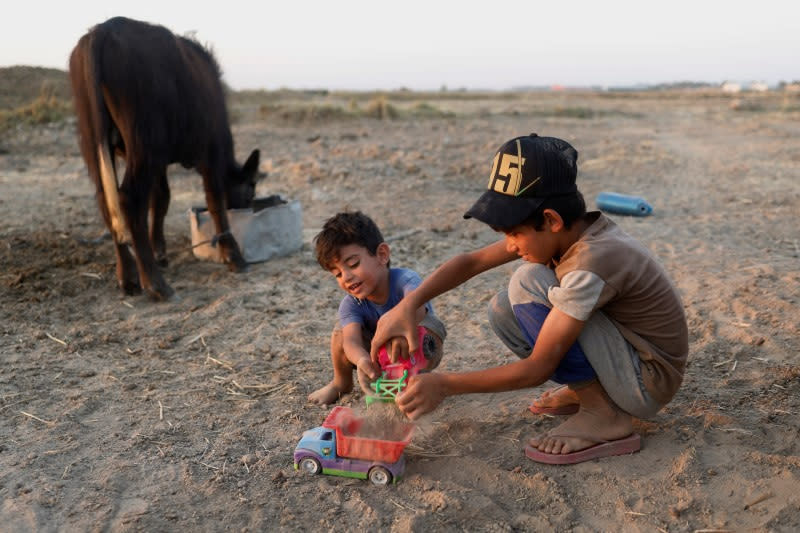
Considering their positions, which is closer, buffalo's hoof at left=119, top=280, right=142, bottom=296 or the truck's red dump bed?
the truck's red dump bed

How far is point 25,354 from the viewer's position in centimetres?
391

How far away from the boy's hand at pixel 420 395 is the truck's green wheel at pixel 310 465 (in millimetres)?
498

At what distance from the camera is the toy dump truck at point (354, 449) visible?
253cm

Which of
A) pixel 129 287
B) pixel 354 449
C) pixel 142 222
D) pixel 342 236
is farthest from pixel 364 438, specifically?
pixel 129 287

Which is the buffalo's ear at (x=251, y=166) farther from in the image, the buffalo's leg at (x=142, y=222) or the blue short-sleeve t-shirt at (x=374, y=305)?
the blue short-sleeve t-shirt at (x=374, y=305)

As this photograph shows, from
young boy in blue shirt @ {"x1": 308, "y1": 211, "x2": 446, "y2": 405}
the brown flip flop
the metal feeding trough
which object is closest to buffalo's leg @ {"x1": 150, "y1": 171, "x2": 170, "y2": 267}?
the metal feeding trough

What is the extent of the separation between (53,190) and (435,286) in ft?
24.4

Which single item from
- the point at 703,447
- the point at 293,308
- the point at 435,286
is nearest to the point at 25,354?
the point at 293,308

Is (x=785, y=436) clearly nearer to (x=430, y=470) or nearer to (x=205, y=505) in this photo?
(x=430, y=470)

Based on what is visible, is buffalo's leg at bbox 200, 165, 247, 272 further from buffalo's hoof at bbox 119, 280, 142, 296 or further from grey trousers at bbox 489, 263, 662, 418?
grey trousers at bbox 489, 263, 662, 418

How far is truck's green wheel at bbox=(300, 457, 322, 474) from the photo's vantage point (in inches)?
103

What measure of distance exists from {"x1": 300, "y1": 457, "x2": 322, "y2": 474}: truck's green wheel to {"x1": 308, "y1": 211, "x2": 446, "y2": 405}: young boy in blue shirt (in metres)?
0.36

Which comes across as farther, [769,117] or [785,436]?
[769,117]

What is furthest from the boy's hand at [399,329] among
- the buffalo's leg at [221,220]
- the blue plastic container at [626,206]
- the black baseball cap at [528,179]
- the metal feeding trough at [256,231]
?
the blue plastic container at [626,206]
